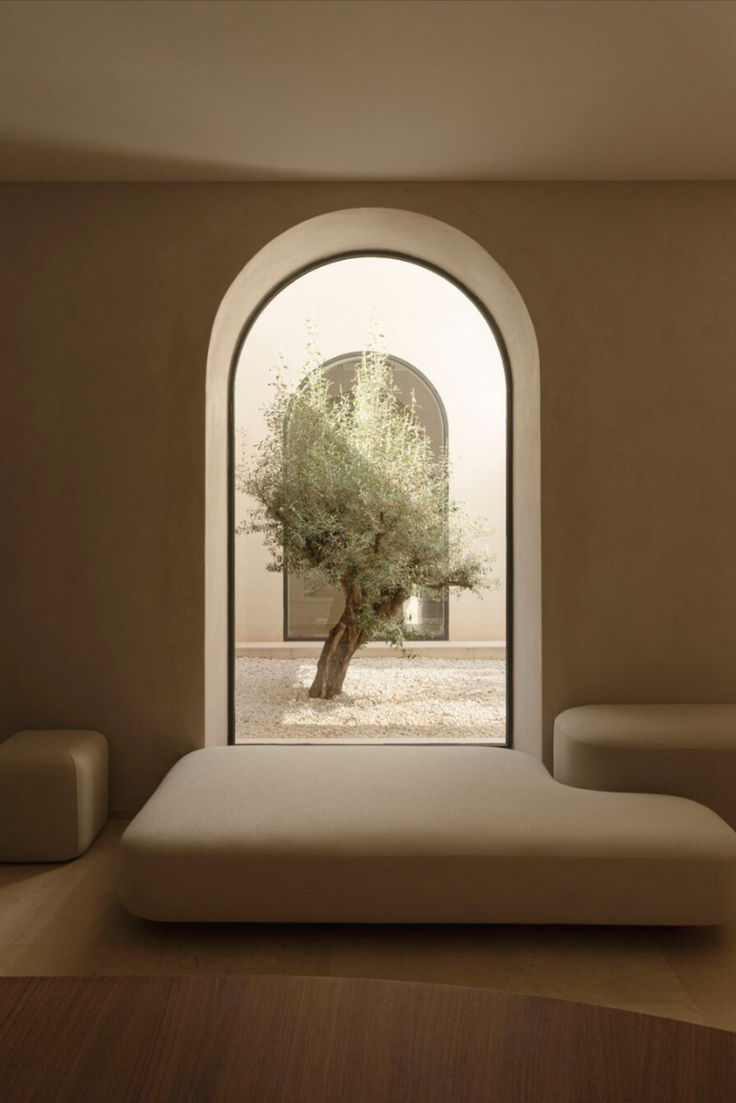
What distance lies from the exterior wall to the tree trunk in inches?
40.6

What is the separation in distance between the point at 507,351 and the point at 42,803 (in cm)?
278

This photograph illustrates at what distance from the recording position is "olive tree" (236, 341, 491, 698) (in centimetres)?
564

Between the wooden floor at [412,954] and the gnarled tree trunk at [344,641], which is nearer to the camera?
the wooden floor at [412,954]

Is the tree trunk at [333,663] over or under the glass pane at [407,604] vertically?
under

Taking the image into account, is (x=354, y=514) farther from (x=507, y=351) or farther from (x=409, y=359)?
(x=409, y=359)

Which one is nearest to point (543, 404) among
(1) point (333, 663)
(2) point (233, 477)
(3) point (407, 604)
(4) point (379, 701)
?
(2) point (233, 477)

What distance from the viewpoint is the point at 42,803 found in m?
3.10

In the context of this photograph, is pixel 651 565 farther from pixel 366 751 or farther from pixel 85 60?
pixel 85 60

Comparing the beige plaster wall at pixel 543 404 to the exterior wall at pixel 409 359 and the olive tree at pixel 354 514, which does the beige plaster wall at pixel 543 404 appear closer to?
the olive tree at pixel 354 514

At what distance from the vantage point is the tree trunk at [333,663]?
6.12m

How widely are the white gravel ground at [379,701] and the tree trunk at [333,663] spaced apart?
0.08m

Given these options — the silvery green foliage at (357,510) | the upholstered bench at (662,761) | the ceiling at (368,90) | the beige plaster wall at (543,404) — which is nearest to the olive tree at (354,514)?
the silvery green foliage at (357,510)

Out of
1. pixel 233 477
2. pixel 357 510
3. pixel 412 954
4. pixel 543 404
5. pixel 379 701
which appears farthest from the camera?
pixel 379 701

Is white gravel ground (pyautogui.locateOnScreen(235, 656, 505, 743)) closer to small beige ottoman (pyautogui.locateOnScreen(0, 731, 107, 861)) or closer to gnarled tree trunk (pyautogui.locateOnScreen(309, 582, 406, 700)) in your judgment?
gnarled tree trunk (pyautogui.locateOnScreen(309, 582, 406, 700))
